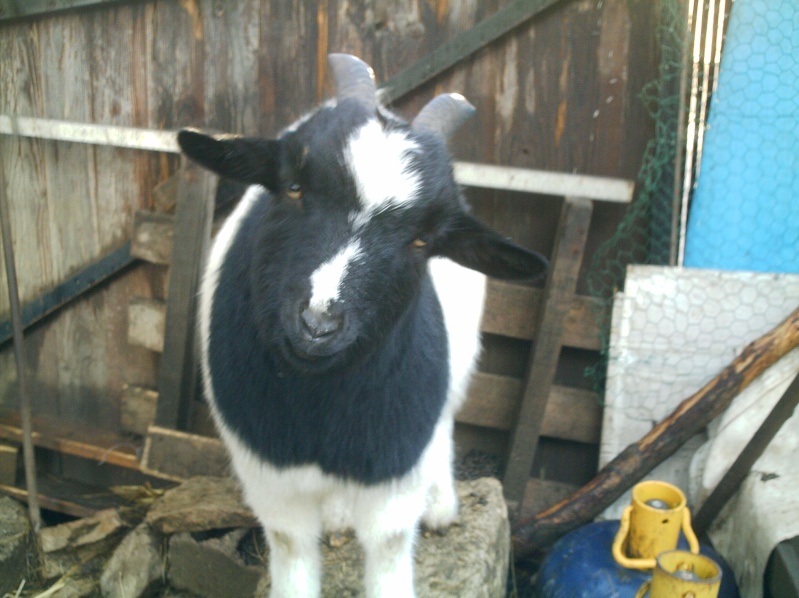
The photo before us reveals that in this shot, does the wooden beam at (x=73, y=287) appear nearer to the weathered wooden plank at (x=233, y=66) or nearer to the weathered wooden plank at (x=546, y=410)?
the weathered wooden plank at (x=233, y=66)

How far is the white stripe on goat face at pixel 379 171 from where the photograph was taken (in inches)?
72.4

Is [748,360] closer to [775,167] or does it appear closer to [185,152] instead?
[775,167]

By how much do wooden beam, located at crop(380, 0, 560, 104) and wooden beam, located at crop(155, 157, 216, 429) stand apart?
973 mm

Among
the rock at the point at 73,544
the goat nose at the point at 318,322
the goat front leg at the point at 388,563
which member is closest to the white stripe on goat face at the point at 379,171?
the goat nose at the point at 318,322

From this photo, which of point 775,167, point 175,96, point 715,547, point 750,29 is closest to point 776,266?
point 775,167

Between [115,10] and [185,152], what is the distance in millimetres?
2126

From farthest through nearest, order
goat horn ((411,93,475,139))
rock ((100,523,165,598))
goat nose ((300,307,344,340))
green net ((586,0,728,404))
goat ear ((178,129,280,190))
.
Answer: rock ((100,523,165,598))
green net ((586,0,728,404))
goat horn ((411,93,475,139))
goat ear ((178,129,280,190))
goat nose ((300,307,344,340))

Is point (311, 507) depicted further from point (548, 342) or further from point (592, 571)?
point (548, 342)

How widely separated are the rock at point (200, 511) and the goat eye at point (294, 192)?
5.81 ft

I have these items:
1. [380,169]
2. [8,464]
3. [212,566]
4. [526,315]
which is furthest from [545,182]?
[8,464]

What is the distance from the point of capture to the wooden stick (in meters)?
3.04

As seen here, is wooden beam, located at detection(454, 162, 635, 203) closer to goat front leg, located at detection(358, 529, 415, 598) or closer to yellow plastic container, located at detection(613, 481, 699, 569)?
yellow plastic container, located at detection(613, 481, 699, 569)

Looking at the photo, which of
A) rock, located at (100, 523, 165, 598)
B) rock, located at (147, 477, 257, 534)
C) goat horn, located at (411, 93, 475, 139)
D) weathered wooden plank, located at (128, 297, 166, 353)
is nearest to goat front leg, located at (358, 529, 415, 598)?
rock, located at (147, 477, 257, 534)

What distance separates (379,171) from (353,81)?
0.60 meters
